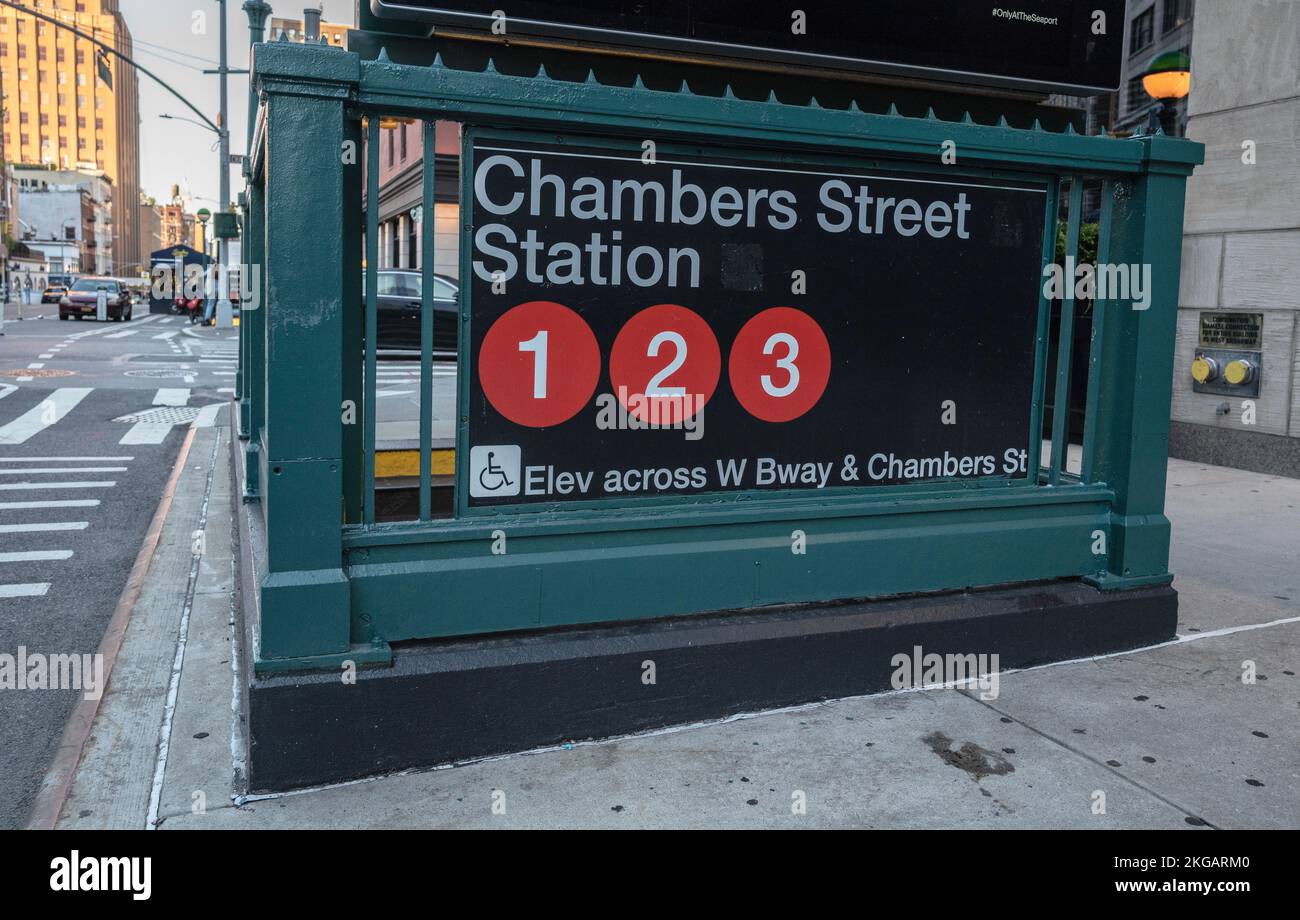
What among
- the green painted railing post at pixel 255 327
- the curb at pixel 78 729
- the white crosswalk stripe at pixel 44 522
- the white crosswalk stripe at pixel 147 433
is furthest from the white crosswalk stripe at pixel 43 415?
the curb at pixel 78 729

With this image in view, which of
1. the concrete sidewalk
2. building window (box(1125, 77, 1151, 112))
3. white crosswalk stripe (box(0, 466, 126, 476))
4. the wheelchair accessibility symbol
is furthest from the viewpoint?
building window (box(1125, 77, 1151, 112))

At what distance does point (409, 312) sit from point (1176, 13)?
769 inches

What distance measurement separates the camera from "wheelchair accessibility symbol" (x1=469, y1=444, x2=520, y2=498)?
3947 millimetres

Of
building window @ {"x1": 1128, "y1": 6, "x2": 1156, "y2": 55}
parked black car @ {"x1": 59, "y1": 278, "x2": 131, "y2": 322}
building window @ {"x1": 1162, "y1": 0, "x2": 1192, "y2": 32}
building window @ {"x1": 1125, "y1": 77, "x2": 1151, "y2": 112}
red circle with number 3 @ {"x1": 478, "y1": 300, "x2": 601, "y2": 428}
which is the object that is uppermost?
building window @ {"x1": 1128, "y1": 6, "x2": 1156, "y2": 55}

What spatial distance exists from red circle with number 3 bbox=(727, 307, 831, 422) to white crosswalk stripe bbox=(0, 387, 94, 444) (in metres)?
10.5

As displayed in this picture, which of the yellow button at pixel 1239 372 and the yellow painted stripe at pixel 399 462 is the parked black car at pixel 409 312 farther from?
the yellow button at pixel 1239 372

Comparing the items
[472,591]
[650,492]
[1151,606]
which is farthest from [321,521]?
[1151,606]

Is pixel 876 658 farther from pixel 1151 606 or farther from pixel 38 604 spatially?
pixel 38 604

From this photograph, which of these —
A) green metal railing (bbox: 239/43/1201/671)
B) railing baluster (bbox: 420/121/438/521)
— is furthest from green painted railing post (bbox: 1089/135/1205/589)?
railing baluster (bbox: 420/121/438/521)

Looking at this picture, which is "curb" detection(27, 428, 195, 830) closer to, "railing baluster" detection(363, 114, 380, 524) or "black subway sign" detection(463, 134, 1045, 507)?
"railing baluster" detection(363, 114, 380, 524)

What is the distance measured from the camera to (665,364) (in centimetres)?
416

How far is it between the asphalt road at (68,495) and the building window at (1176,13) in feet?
65.5

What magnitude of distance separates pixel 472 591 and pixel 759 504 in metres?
1.23

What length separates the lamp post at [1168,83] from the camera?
5555 mm
